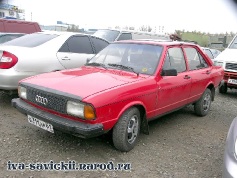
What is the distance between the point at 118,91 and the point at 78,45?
9.93 feet

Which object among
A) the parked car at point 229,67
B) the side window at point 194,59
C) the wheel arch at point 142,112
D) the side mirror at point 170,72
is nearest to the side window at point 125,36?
the parked car at point 229,67

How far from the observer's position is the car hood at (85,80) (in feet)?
10.6

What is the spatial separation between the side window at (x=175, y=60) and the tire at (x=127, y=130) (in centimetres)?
103

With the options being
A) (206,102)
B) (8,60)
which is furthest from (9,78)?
(206,102)

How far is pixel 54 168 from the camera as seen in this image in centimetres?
313

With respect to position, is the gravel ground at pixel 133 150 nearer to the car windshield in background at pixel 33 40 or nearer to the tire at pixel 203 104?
the tire at pixel 203 104

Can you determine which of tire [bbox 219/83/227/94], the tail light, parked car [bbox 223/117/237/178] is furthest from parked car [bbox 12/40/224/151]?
tire [bbox 219/83/227/94]

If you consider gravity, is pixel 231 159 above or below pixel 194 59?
below

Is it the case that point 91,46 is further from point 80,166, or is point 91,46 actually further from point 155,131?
point 80,166

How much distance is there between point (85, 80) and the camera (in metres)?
3.56

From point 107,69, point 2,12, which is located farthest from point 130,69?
point 2,12

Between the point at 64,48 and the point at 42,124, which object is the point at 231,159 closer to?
the point at 42,124

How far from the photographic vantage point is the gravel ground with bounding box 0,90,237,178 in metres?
3.18

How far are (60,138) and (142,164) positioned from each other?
135 cm
